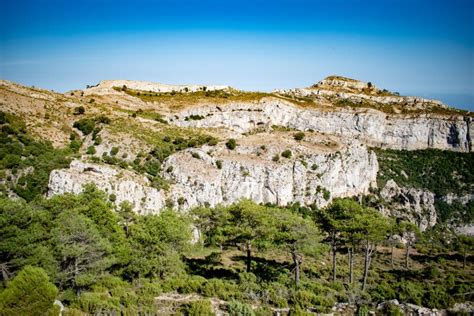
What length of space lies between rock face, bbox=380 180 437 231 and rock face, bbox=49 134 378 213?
729 centimetres

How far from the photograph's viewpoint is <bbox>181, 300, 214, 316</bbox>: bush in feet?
69.7

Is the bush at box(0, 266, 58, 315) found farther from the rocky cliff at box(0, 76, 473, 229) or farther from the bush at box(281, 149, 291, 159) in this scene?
the bush at box(281, 149, 291, 159)

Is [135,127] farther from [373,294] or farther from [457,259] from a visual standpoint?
[457,259]

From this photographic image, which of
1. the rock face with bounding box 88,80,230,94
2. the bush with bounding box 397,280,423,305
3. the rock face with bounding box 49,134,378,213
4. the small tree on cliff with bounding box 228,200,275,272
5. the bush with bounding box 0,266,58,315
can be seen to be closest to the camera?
the bush with bounding box 0,266,58,315

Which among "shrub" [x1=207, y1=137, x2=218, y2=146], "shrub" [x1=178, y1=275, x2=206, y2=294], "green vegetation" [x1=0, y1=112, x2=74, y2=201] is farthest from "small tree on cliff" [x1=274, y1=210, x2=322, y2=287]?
"shrub" [x1=207, y1=137, x2=218, y2=146]

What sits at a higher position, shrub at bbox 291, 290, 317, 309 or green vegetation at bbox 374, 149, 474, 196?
green vegetation at bbox 374, 149, 474, 196

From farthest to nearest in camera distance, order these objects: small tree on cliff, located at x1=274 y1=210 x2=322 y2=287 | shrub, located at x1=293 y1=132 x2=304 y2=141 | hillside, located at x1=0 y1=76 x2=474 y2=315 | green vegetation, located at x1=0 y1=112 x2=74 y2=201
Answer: shrub, located at x1=293 y1=132 x2=304 y2=141
green vegetation, located at x1=0 y1=112 x2=74 y2=201
small tree on cliff, located at x1=274 y1=210 x2=322 y2=287
hillside, located at x1=0 y1=76 x2=474 y2=315

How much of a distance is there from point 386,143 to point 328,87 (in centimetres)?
4594

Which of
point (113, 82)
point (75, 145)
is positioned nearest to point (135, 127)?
point (75, 145)

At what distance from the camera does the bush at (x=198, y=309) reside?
21.2 metres

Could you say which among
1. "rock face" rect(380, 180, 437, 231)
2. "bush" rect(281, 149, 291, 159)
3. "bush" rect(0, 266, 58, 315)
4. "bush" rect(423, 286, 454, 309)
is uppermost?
"bush" rect(281, 149, 291, 159)

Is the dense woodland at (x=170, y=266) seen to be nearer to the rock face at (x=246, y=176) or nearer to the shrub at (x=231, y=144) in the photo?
the rock face at (x=246, y=176)

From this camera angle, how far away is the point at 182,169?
6041 cm

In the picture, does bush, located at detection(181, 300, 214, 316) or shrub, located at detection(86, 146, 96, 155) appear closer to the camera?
bush, located at detection(181, 300, 214, 316)
